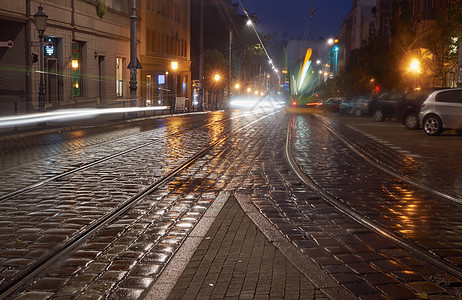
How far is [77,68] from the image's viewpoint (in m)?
35.9

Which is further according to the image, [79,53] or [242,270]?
[79,53]

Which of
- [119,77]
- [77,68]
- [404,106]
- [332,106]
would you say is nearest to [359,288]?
[404,106]

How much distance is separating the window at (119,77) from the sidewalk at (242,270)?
36668mm

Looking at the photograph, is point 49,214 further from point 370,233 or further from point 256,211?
point 370,233

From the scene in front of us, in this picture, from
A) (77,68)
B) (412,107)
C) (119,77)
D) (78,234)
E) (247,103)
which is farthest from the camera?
(247,103)

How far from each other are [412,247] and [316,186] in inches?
160

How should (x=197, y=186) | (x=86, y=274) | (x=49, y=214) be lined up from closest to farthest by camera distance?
(x=86, y=274) → (x=49, y=214) → (x=197, y=186)

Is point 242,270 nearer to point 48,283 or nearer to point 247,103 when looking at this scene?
point 48,283

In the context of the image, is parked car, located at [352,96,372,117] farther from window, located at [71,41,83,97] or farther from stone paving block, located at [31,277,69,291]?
stone paving block, located at [31,277,69,291]

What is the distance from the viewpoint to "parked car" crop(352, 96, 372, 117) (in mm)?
43812

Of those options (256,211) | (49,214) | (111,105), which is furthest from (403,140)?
(111,105)

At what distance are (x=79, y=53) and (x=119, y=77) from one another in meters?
7.34

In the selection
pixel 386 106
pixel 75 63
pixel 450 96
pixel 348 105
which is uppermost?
pixel 75 63

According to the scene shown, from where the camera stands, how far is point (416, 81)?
4500 cm
